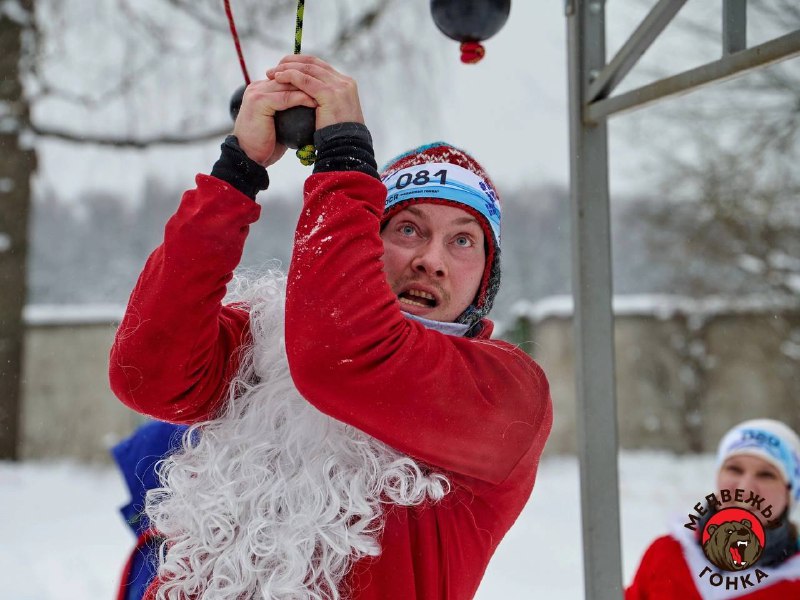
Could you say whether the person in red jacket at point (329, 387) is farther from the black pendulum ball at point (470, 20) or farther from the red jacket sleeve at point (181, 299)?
the black pendulum ball at point (470, 20)

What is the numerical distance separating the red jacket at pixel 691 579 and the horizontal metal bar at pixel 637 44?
54.7 inches

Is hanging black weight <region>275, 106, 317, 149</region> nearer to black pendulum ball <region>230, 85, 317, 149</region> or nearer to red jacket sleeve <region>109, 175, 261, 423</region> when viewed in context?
black pendulum ball <region>230, 85, 317, 149</region>

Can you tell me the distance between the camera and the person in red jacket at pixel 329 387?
1.06m

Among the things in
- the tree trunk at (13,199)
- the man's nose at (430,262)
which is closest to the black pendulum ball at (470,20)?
the man's nose at (430,262)

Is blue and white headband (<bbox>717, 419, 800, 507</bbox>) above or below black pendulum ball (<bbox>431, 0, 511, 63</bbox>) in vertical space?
below

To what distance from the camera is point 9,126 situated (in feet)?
18.7

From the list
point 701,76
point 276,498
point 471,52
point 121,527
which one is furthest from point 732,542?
point 121,527

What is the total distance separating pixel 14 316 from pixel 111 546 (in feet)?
6.39

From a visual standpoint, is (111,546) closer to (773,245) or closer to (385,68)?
(385,68)

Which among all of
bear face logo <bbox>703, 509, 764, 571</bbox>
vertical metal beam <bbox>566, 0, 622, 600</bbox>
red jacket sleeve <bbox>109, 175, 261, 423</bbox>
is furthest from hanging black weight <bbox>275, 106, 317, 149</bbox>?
bear face logo <bbox>703, 509, 764, 571</bbox>

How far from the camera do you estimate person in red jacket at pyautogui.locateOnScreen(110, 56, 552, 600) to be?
41.6 inches

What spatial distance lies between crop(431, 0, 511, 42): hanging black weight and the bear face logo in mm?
1563

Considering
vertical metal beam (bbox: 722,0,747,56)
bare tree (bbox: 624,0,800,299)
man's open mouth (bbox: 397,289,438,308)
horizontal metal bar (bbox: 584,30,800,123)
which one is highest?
bare tree (bbox: 624,0,800,299)

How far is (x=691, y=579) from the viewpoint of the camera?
2391 millimetres
